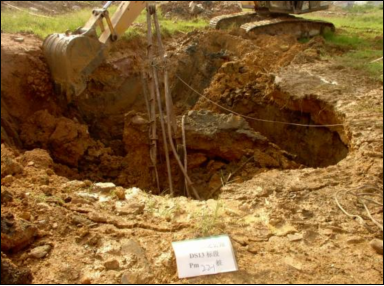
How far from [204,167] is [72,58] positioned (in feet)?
8.28

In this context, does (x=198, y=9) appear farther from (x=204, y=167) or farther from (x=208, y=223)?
(x=208, y=223)

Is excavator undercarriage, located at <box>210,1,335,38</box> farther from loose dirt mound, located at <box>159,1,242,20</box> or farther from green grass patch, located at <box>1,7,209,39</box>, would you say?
loose dirt mound, located at <box>159,1,242,20</box>

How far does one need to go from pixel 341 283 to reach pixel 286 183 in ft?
4.57

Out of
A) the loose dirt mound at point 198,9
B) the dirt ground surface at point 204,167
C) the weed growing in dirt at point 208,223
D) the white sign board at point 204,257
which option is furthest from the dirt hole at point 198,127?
the loose dirt mound at point 198,9

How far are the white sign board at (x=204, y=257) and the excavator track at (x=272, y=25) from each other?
6895 mm

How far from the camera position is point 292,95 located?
646cm

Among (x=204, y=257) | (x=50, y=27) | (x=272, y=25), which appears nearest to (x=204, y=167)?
(x=204, y=257)

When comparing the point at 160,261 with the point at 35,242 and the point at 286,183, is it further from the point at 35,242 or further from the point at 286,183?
the point at 286,183

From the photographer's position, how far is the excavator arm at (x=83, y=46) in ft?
19.7

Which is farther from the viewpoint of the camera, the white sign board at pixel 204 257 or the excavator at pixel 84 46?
the excavator at pixel 84 46

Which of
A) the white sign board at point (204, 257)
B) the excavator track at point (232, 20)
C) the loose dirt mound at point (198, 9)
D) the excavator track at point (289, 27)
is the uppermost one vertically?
the loose dirt mound at point (198, 9)

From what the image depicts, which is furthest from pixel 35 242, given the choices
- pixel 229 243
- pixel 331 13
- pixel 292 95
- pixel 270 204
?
pixel 331 13

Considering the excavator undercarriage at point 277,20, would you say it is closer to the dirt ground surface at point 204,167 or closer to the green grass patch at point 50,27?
the dirt ground surface at point 204,167

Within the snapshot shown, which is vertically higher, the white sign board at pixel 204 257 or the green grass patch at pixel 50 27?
the green grass patch at pixel 50 27
